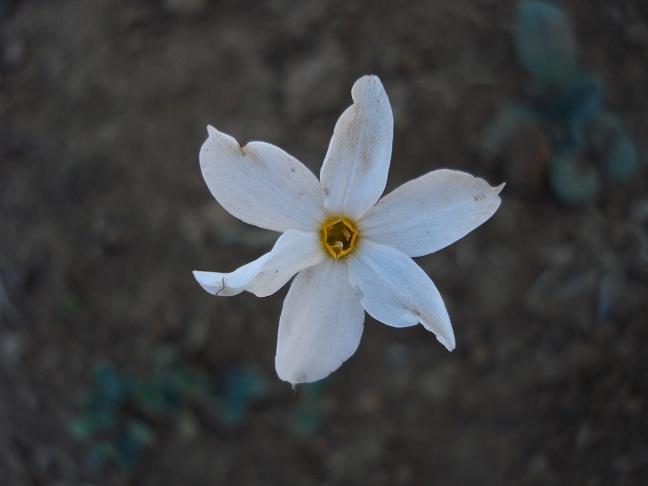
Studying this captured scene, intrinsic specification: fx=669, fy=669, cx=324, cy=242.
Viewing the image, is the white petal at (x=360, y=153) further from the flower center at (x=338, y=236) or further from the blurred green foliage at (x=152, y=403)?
the blurred green foliage at (x=152, y=403)

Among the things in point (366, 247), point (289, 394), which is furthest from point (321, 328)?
point (289, 394)

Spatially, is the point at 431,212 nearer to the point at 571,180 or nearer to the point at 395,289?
the point at 395,289

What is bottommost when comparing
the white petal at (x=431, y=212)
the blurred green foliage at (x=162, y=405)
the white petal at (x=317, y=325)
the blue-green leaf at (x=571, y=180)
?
the white petal at (x=317, y=325)

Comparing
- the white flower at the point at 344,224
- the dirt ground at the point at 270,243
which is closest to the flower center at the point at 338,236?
the white flower at the point at 344,224

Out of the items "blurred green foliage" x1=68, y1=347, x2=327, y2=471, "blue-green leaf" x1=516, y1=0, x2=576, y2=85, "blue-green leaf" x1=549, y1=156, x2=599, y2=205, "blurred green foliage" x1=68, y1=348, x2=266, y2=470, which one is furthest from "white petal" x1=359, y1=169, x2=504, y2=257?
"blue-green leaf" x1=516, y1=0, x2=576, y2=85

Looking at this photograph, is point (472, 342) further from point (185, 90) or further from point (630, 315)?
point (185, 90)

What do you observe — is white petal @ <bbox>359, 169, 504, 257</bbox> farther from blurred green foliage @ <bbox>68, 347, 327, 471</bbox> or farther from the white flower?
blurred green foliage @ <bbox>68, 347, 327, 471</bbox>
